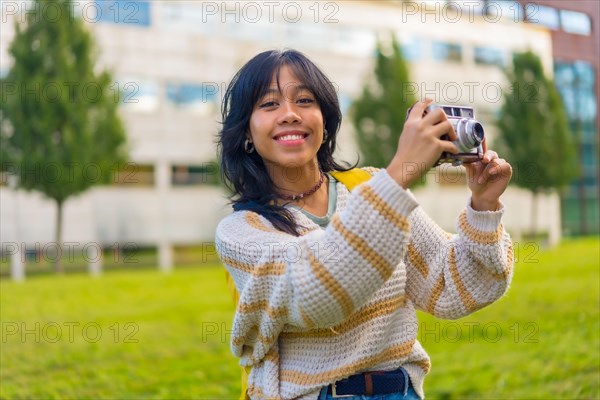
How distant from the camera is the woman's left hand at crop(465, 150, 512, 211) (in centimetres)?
142

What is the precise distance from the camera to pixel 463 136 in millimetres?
1260

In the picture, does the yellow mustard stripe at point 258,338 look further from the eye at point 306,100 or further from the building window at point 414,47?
the building window at point 414,47

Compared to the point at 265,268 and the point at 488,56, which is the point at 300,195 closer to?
the point at 265,268

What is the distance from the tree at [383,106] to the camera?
18625mm

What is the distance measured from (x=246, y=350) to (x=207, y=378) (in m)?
3.01

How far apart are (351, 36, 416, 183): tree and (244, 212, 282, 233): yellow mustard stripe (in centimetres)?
1712

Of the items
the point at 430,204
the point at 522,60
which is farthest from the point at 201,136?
the point at 522,60

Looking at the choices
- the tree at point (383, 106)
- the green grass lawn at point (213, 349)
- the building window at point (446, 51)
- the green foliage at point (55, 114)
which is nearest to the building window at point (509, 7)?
the green grass lawn at point (213, 349)

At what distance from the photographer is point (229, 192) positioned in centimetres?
176

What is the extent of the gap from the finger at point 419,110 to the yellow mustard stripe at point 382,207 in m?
0.16

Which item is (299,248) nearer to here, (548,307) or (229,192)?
(229,192)

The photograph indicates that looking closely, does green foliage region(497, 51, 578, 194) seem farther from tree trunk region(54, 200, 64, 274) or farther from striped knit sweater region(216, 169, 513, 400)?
striped knit sweater region(216, 169, 513, 400)

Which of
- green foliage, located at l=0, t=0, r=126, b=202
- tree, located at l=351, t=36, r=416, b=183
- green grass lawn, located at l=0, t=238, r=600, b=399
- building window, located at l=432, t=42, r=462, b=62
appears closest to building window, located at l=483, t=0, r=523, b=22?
green grass lawn, located at l=0, t=238, r=600, b=399

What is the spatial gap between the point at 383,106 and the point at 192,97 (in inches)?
214
